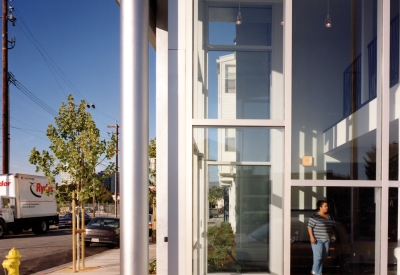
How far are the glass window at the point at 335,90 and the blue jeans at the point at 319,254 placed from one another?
83cm

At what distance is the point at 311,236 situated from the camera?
5.30m

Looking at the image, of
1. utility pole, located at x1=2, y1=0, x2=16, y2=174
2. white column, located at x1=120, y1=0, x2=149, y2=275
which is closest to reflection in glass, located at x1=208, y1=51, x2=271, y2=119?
white column, located at x1=120, y1=0, x2=149, y2=275

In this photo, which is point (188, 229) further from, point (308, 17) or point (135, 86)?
point (308, 17)

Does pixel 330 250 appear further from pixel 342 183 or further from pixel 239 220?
pixel 239 220

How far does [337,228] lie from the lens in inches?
214

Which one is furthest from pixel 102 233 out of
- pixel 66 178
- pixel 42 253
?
pixel 66 178

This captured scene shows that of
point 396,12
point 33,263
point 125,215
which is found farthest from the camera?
point 33,263

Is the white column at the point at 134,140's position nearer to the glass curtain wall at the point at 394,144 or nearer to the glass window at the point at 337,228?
the glass window at the point at 337,228

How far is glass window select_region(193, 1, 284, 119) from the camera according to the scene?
543cm

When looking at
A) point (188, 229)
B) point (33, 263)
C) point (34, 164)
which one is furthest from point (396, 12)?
point (33, 263)

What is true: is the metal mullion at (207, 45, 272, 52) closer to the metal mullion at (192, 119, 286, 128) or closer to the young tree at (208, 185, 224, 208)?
the metal mullion at (192, 119, 286, 128)

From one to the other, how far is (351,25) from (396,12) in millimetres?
540

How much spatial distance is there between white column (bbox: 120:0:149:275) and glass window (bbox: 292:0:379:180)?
1.82m

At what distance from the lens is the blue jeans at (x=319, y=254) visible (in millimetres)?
5371
